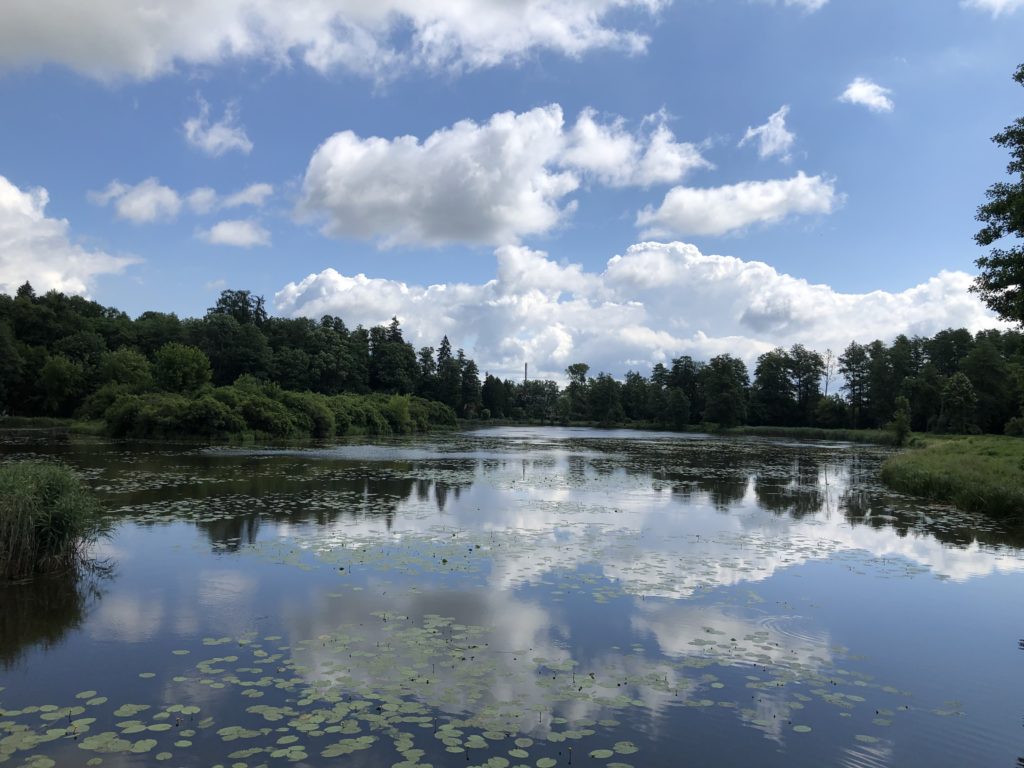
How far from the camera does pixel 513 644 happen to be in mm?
7777

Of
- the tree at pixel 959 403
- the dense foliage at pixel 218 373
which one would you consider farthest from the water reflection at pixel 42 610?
the tree at pixel 959 403

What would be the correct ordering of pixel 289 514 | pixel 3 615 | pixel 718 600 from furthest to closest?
pixel 289 514, pixel 718 600, pixel 3 615

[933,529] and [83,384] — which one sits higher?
[83,384]

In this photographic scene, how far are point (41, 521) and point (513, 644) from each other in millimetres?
7803

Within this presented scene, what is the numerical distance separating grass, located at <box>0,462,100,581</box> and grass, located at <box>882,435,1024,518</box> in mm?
22778

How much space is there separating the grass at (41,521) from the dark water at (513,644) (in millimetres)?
602

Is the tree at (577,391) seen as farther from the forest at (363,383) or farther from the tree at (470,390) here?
the tree at (470,390)

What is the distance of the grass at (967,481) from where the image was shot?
18953 millimetres

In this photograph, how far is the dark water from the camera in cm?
547

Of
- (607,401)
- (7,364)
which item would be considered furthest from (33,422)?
(607,401)

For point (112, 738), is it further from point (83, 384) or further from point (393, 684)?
point (83, 384)

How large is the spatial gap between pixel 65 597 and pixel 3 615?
89 cm

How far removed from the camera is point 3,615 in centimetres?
837

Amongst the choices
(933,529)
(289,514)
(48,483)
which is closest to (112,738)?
(48,483)
